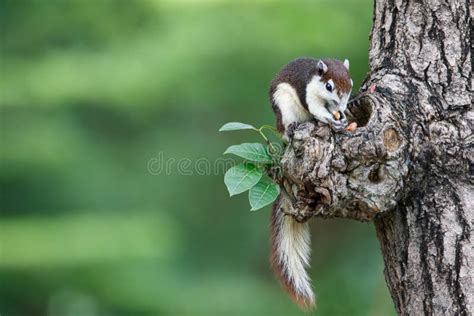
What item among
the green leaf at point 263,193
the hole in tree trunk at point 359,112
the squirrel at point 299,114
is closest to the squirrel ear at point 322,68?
the squirrel at point 299,114

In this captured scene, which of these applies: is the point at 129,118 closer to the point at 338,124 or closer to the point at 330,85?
the point at 330,85

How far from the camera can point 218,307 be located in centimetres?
532

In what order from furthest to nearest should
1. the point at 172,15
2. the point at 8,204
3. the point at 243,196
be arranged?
the point at 243,196 < the point at 8,204 < the point at 172,15

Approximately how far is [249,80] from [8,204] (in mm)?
1975

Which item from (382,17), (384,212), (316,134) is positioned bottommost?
(384,212)

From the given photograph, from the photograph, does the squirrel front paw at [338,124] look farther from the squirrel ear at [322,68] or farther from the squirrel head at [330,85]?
the squirrel ear at [322,68]

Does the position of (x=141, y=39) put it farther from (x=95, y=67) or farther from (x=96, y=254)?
(x=96, y=254)

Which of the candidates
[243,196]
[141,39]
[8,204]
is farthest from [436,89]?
[243,196]

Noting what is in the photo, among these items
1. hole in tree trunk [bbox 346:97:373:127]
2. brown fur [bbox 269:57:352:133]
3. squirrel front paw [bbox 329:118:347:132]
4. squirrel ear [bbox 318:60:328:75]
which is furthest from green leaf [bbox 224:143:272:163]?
squirrel ear [bbox 318:60:328:75]

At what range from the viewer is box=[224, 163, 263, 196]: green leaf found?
8.46 ft

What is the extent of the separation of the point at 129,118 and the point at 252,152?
172 inches

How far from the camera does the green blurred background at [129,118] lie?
5.14m

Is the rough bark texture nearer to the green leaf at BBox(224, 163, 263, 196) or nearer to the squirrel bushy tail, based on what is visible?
the green leaf at BBox(224, 163, 263, 196)

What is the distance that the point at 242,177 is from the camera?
2.61 metres
